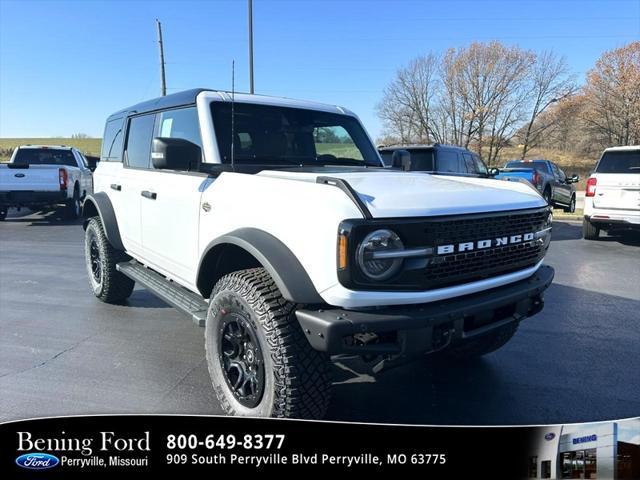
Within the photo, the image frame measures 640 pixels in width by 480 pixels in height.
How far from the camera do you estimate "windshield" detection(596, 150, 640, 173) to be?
8.73 meters

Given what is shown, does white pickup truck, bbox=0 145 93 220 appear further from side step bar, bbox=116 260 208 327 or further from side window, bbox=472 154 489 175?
side window, bbox=472 154 489 175

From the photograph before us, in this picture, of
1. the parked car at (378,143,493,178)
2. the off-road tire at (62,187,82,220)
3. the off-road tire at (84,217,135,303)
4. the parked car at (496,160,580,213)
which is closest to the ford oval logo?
the off-road tire at (84,217,135,303)

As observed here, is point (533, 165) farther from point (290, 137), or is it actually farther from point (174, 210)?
point (174, 210)

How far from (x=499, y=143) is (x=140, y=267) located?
4260cm

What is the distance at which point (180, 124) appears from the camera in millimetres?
3844

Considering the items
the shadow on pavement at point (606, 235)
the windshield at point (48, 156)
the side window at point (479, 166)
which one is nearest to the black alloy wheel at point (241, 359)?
the side window at point (479, 166)

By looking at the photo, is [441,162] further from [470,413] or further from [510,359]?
[470,413]

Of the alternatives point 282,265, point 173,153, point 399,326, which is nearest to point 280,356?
point 282,265

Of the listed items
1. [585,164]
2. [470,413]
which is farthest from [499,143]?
[470,413]

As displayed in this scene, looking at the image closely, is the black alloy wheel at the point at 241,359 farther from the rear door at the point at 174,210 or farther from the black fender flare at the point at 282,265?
the rear door at the point at 174,210

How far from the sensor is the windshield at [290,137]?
352 centimetres

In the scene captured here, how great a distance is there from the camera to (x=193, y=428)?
234 cm

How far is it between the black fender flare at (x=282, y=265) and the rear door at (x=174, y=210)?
0.86 m

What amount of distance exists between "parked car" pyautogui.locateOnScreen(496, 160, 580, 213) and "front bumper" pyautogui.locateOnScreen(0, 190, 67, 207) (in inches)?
467
